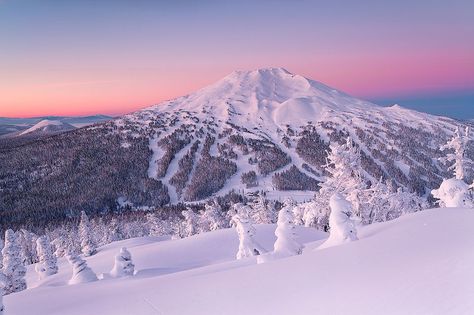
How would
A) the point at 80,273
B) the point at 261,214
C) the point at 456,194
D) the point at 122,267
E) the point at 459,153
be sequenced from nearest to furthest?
1. the point at 122,267
2. the point at 80,273
3. the point at 456,194
4. the point at 459,153
5. the point at 261,214

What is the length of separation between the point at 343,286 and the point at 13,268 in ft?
140

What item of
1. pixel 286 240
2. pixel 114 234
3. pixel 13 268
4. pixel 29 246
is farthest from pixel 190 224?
pixel 286 240

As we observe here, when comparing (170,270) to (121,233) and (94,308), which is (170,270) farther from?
(121,233)

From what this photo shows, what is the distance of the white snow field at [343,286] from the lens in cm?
970

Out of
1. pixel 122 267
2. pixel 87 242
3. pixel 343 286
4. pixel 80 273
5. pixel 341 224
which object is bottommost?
pixel 87 242

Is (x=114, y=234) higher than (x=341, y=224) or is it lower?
lower

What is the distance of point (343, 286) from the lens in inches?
457

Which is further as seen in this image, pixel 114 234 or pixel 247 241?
pixel 114 234

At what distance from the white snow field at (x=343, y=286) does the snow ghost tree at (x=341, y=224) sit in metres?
1.98

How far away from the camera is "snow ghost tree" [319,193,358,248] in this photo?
1947cm

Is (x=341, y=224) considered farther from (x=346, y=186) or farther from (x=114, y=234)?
(x=114, y=234)

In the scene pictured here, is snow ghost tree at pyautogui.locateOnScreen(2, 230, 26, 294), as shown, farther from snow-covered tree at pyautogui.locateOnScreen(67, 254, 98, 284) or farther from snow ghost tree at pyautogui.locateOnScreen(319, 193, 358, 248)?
snow ghost tree at pyautogui.locateOnScreen(319, 193, 358, 248)

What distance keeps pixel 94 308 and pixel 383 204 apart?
105 feet

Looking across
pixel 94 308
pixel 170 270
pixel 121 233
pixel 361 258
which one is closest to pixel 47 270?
pixel 170 270
